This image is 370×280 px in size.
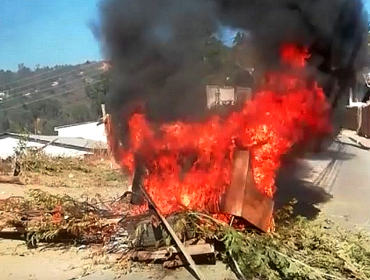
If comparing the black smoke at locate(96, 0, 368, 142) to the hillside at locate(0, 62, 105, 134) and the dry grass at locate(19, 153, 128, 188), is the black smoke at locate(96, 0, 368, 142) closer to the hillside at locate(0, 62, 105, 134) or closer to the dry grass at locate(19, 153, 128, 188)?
the dry grass at locate(19, 153, 128, 188)

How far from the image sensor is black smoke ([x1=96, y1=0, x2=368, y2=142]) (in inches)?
384

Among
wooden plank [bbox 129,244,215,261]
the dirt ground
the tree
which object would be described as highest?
the tree

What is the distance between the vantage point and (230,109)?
10133mm

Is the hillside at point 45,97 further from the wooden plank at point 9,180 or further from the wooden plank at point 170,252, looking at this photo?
the wooden plank at point 170,252

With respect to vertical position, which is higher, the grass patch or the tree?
the tree

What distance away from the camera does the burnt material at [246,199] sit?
26.0ft

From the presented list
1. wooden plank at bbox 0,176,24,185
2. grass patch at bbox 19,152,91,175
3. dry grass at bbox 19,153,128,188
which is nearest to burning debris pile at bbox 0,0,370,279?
dry grass at bbox 19,153,128,188

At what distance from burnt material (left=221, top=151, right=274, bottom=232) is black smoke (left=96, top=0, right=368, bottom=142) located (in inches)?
92.9

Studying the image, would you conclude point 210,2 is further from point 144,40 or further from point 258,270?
point 258,270

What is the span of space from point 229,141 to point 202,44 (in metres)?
2.29

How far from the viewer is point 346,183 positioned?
15250 millimetres

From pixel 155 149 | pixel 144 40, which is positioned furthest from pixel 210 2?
pixel 155 149

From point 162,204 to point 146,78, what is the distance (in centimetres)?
296

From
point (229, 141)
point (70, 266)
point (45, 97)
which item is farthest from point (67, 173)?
point (45, 97)
